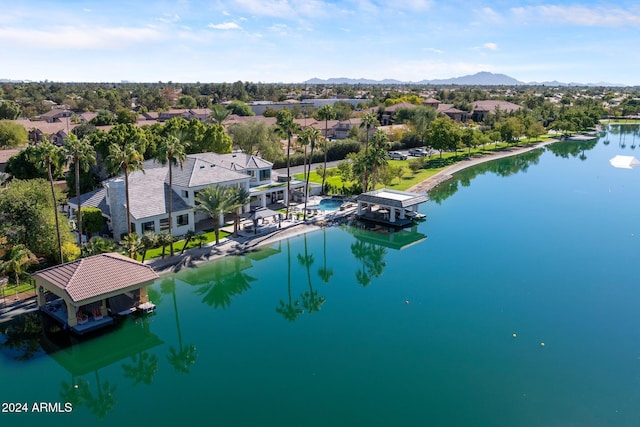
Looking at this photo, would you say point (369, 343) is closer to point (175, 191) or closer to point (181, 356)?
point (181, 356)

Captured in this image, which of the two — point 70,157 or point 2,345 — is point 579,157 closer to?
point 70,157

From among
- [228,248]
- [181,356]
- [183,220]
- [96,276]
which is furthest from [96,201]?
[181,356]

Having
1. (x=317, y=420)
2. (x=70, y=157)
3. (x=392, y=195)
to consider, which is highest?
(x=70, y=157)

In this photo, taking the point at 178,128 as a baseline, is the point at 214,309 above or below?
below

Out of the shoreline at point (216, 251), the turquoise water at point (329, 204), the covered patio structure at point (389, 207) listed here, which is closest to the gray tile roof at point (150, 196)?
the shoreline at point (216, 251)

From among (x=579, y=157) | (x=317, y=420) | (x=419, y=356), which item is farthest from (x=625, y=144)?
(x=317, y=420)

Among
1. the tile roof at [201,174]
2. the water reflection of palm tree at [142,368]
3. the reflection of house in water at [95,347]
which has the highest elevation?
the tile roof at [201,174]

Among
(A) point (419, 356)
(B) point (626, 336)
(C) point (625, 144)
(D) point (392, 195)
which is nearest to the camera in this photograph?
(A) point (419, 356)

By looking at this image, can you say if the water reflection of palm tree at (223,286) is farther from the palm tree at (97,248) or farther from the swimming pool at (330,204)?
the swimming pool at (330,204)
